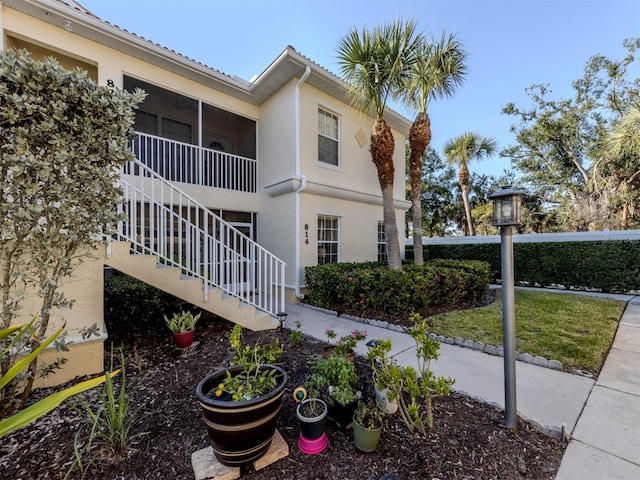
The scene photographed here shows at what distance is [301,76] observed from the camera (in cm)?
725

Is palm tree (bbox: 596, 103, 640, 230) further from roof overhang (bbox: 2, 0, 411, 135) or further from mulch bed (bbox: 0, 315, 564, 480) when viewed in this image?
mulch bed (bbox: 0, 315, 564, 480)

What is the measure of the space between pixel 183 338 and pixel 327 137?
6940 mm

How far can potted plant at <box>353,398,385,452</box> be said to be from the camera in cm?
208

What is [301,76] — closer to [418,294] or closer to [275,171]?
[275,171]

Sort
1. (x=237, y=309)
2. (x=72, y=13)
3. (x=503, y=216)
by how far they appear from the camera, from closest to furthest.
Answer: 1. (x=503, y=216)
2. (x=237, y=309)
3. (x=72, y=13)

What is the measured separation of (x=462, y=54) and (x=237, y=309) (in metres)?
8.51

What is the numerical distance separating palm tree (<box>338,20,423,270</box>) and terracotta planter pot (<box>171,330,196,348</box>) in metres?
4.93

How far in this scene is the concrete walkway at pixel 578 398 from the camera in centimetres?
203

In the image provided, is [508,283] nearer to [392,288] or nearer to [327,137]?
[392,288]

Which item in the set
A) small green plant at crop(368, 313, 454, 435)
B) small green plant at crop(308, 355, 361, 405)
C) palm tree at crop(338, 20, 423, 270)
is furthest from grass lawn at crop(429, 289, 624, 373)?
small green plant at crop(308, 355, 361, 405)

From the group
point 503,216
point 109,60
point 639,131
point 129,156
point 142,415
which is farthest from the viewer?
point 639,131

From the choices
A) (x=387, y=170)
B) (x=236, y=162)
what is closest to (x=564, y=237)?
(x=387, y=170)

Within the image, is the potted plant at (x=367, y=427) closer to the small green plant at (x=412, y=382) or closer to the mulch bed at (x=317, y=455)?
the mulch bed at (x=317, y=455)

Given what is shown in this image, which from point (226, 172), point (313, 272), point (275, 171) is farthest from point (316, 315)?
point (226, 172)
